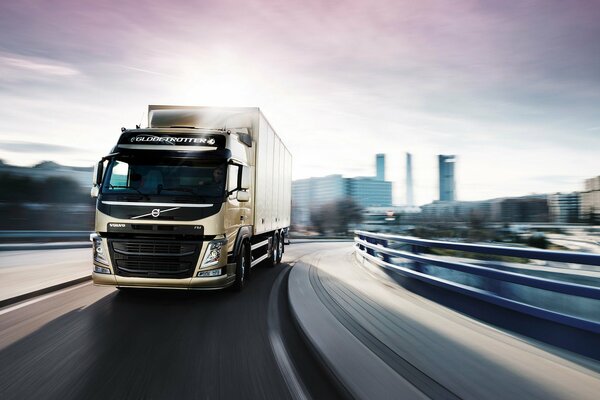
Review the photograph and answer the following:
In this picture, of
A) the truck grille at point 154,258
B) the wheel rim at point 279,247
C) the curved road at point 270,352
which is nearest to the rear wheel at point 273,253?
the wheel rim at point 279,247

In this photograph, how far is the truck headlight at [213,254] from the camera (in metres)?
6.78

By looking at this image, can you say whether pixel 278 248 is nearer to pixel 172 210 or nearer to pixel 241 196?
pixel 241 196

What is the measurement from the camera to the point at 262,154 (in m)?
9.62

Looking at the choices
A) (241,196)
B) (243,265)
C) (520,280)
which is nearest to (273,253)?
(243,265)

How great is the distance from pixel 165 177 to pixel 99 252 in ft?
5.28

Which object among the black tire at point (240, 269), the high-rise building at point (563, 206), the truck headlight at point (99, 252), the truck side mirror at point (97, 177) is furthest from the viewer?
the high-rise building at point (563, 206)

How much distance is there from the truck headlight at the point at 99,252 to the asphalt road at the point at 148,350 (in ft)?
2.28

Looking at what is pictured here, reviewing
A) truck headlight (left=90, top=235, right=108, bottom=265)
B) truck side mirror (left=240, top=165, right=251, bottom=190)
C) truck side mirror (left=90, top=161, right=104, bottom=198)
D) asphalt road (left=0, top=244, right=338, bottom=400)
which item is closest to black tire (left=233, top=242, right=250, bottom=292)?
asphalt road (left=0, top=244, right=338, bottom=400)

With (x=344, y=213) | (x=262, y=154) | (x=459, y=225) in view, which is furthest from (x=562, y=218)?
Answer: (x=262, y=154)

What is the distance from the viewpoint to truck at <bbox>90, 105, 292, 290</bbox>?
668cm

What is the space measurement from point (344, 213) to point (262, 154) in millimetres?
76751

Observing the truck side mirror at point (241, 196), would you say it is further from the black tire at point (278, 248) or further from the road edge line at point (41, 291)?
the black tire at point (278, 248)

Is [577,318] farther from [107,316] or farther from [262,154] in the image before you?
[262,154]

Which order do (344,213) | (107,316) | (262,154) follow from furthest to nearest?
(344,213), (262,154), (107,316)
